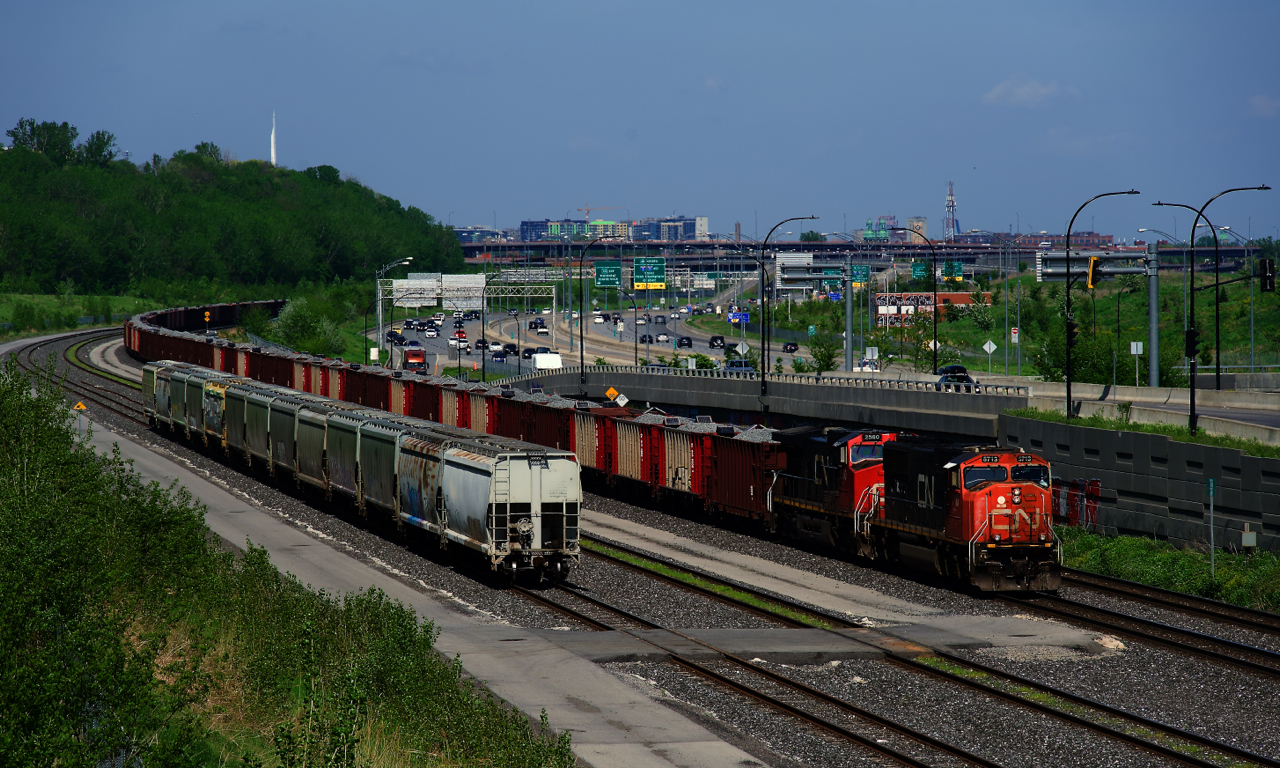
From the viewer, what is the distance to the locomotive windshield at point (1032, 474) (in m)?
27.4

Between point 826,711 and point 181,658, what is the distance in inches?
393

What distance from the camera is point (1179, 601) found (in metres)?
27.1

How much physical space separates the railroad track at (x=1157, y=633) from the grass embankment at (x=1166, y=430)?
8330 millimetres

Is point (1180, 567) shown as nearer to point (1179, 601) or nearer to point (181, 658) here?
point (1179, 601)

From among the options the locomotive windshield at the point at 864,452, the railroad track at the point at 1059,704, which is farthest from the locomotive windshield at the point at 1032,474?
the railroad track at the point at 1059,704

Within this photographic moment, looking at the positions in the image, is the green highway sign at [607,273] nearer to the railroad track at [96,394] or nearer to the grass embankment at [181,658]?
the railroad track at [96,394]

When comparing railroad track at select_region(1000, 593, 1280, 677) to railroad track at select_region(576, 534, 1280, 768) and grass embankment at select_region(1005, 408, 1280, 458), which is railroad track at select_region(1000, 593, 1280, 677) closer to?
railroad track at select_region(576, 534, 1280, 768)

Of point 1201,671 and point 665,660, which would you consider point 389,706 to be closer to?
point 665,660

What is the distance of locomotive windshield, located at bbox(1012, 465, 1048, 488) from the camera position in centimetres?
2739

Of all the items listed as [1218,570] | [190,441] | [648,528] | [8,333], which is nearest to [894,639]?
[1218,570]

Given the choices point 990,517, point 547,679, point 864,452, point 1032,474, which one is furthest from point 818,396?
point 547,679

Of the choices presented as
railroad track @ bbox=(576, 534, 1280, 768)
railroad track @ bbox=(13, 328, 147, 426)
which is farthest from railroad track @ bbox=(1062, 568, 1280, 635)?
railroad track @ bbox=(13, 328, 147, 426)

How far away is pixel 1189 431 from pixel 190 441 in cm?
4111

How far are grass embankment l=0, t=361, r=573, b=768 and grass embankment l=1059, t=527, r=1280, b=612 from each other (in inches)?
741
